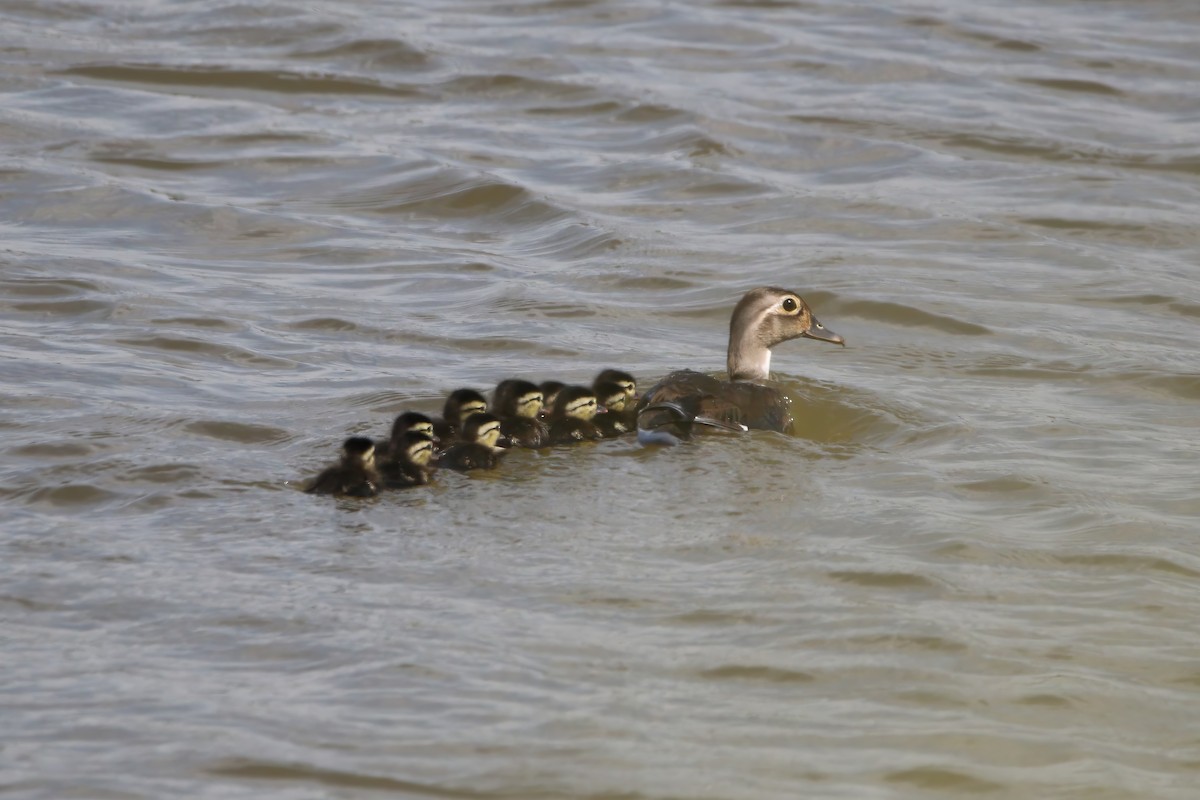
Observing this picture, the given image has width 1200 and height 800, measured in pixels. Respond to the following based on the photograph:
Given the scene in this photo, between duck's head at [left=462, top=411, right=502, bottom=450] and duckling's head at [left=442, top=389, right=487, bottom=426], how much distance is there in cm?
9

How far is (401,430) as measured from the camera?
6945 millimetres

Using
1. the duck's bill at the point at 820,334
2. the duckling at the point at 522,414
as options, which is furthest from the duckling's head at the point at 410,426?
the duck's bill at the point at 820,334

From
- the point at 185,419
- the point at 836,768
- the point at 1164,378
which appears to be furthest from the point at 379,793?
the point at 1164,378

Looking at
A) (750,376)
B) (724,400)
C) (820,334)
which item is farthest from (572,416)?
(820,334)

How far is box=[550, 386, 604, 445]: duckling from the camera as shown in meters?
7.45

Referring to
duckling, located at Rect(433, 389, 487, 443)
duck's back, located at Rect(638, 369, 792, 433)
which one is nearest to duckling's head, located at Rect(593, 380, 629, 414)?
duck's back, located at Rect(638, 369, 792, 433)

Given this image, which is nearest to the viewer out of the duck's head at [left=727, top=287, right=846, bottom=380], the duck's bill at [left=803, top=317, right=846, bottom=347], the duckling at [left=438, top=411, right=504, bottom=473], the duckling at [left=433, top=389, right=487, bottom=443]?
the duckling at [left=438, top=411, right=504, bottom=473]

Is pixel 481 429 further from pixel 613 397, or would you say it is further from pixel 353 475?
pixel 613 397

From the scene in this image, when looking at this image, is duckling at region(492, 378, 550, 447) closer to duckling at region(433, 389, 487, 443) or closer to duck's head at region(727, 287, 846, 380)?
duckling at region(433, 389, 487, 443)

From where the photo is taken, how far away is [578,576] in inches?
237

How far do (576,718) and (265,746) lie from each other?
82 centimetres

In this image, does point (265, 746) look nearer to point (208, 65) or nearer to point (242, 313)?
point (242, 313)

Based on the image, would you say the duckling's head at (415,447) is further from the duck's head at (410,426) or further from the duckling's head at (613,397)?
the duckling's head at (613,397)

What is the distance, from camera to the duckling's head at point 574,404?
7.45 m
